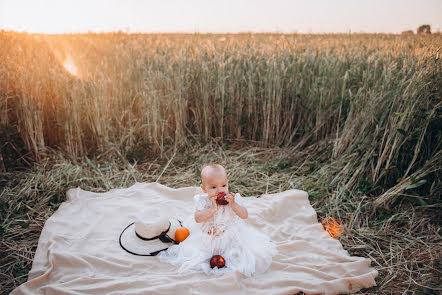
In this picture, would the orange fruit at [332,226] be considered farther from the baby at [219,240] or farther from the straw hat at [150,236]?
the straw hat at [150,236]

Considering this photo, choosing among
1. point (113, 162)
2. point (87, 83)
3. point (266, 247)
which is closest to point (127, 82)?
point (87, 83)

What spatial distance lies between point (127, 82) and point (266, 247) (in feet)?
9.55

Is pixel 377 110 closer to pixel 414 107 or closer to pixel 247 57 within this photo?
pixel 414 107

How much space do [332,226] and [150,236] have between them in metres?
1.48

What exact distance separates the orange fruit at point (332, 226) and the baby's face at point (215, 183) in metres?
1.17

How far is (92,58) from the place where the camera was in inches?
179

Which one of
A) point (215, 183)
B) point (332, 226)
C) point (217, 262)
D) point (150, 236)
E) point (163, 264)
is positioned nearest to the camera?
point (215, 183)

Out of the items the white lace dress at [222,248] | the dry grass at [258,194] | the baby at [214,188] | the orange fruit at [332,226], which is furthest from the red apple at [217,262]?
the orange fruit at [332,226]

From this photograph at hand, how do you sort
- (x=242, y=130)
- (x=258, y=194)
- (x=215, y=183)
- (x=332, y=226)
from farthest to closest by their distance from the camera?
(x=242, y=130), (x=258, y=194), (x=332, y=226), (x=215, y=183)

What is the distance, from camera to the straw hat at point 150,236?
7.29 ft

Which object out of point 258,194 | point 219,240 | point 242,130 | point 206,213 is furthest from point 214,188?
point 242,130

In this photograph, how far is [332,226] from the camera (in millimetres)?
2668

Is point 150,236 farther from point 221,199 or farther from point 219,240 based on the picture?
point 221,199

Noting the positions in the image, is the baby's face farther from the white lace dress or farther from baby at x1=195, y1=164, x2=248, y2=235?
the white lace dress
